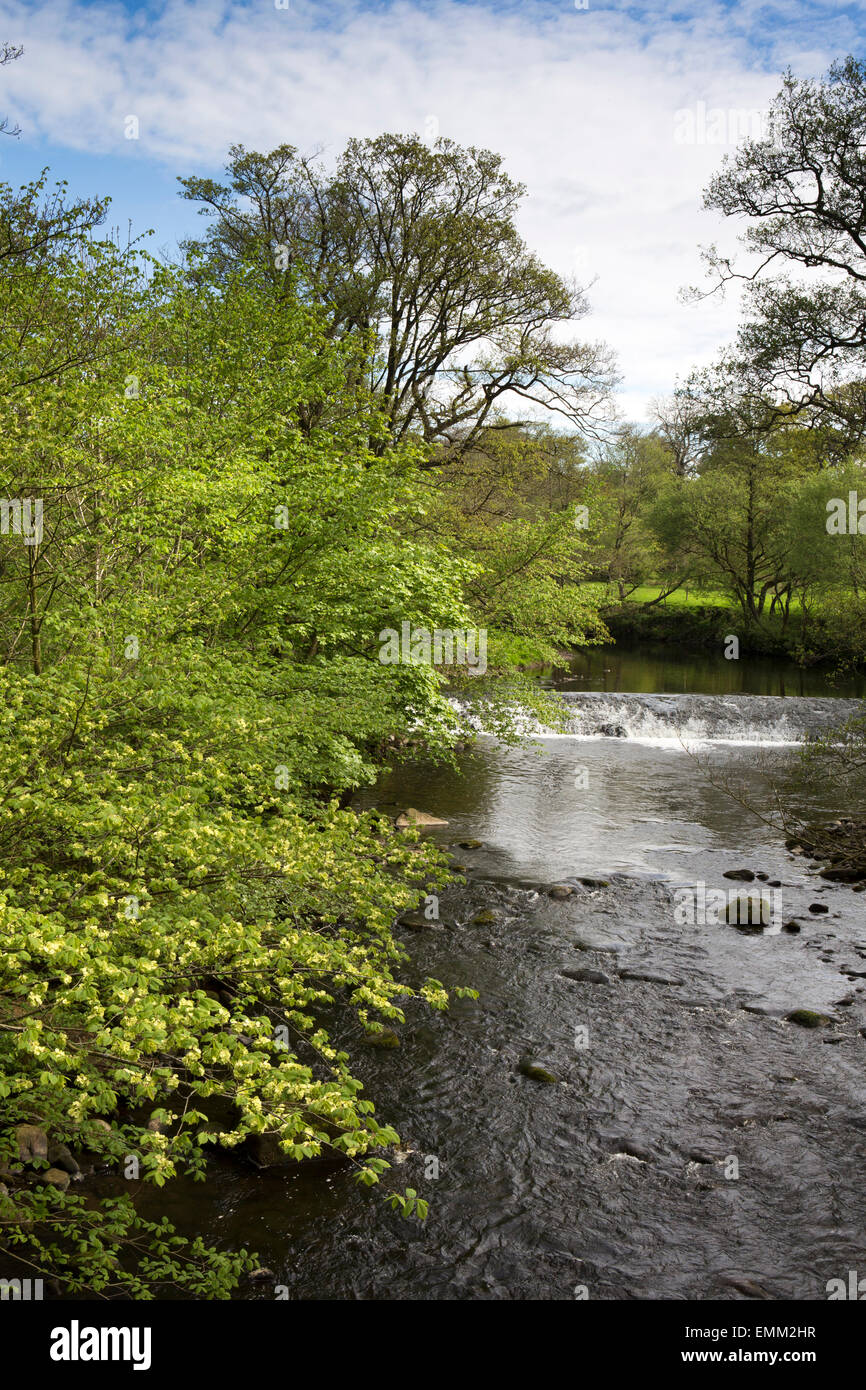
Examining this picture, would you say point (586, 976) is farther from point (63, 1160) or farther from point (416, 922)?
point (63, 1160)

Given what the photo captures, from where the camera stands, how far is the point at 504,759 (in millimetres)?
23734

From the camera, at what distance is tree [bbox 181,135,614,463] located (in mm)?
25375

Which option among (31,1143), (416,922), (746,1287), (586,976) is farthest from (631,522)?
(31,1143)

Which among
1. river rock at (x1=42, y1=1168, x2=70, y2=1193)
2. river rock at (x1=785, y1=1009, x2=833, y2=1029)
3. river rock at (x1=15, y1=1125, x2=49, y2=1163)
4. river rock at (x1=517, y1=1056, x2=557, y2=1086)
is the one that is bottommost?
river rock at (x1=517, y1=1056, x2=557, y2=1086)

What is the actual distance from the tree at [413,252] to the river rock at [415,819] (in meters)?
12.5

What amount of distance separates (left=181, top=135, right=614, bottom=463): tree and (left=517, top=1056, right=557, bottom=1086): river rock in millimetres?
20009

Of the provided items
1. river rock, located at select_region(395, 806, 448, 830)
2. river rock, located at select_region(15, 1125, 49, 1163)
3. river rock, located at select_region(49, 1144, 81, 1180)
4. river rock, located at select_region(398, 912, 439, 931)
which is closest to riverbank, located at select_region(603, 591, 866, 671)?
river rock, located at select_region(395, 806, 448, 830)

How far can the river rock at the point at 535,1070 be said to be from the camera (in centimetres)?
859

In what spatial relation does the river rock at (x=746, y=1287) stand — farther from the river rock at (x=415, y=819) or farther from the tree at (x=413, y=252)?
the tree at (x=413, y=252)

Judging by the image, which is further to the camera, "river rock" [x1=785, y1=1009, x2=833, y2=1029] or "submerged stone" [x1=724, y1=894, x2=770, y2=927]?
"submerged stone" [x1=724, y1=894, x2=770, y2=927]

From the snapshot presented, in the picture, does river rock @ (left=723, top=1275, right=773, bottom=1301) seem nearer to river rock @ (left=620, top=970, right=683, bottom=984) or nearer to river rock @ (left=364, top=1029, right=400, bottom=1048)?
river rock @ (left=364, top=1029, right=400, bottom=1048)

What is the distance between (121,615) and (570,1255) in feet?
22.1
